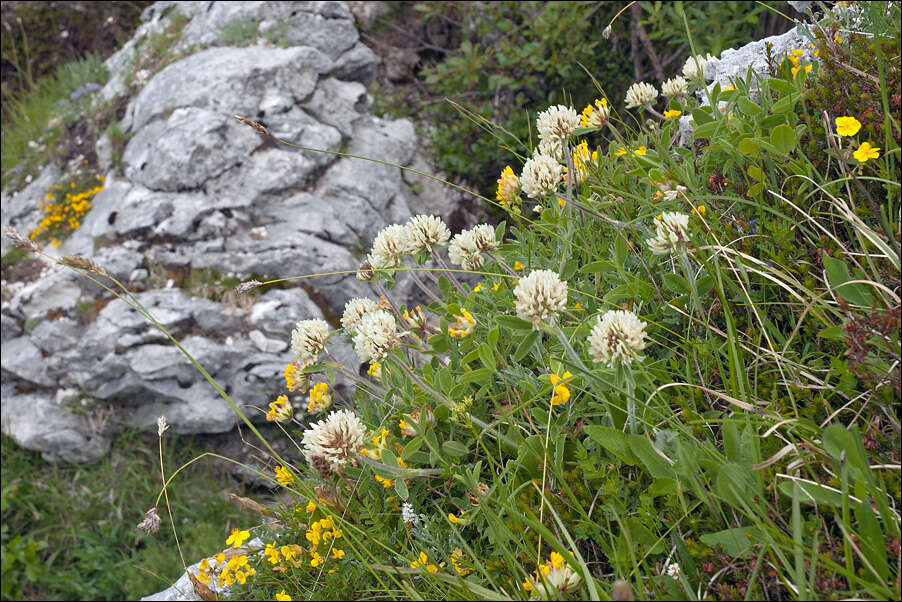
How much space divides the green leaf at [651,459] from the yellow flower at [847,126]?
0.98 m

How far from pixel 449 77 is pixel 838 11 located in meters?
3.65

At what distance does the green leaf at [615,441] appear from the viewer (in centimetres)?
157

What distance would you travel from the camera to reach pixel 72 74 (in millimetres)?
6734

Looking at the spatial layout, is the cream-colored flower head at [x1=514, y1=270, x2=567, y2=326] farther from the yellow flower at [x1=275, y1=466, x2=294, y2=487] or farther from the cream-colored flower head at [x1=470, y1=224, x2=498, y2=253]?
the yellow flower at [x1=275, y1=466, x2=294, y2=487]

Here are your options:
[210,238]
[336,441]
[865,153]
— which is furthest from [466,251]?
[210,238]

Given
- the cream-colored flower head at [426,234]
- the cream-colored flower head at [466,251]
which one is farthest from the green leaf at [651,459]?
the cream-colored flower head at [426,234]

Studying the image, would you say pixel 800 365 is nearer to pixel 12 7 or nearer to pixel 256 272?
pixel 256 272

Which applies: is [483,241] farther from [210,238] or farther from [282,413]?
[210,238]

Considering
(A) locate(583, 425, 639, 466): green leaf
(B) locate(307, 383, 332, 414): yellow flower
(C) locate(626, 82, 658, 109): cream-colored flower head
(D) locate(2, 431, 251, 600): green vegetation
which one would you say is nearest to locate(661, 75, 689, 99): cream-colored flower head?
(C) locate(626, 82, 658, 109): cream-colored flower head

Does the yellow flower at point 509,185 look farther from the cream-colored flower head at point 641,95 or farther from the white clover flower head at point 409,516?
the white clover flower head at point 409,516

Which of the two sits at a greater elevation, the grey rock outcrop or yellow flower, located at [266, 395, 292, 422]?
yellow flower, located at [266, 395, 292, 422]

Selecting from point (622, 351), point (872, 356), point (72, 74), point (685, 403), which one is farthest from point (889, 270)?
point (72, 74)

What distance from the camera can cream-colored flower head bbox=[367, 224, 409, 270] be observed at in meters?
2.15

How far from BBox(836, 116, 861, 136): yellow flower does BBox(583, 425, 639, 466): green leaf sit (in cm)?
98
